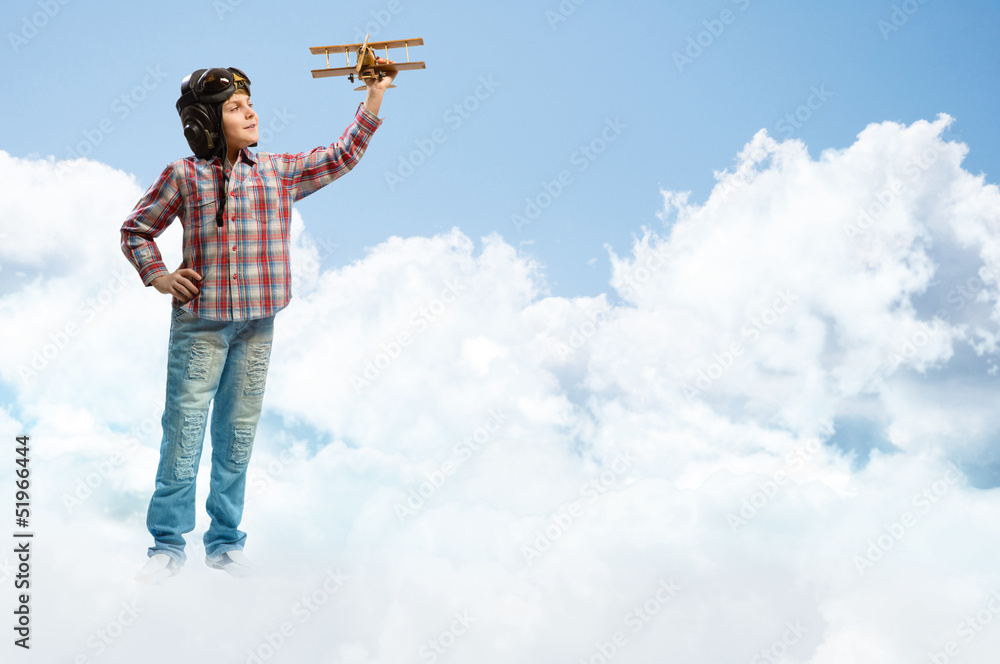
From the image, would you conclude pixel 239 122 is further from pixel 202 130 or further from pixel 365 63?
pixel 365 63

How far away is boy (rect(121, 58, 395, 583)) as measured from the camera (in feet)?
11.3

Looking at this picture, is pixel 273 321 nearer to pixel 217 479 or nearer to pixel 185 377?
pixel 185 377

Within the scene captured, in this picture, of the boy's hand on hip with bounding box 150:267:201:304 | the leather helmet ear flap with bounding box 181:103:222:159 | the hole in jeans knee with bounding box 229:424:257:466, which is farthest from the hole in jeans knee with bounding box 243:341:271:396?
the leather helmet ear flap with bounding box 181:103:222:159

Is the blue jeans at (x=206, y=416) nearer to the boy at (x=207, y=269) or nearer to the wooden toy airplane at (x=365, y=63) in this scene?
the boy at (x=207, y=269)

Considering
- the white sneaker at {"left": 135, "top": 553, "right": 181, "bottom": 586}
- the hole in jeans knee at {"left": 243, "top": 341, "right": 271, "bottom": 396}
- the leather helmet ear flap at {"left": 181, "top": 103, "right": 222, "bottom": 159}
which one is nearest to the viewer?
the white sneaker at {"left": 135, "top": 553, "right": 181, "bottom": 586}

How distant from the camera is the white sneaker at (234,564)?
3.61 metres

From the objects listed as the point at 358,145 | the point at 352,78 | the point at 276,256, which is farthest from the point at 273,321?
the point at 352,78

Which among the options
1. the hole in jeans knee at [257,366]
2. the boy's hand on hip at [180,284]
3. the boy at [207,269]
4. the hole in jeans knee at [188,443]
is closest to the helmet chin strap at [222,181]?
the boy at [207,269]

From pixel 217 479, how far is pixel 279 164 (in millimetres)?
1341

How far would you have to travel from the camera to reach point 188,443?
349 cm

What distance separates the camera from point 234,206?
11.4 ft

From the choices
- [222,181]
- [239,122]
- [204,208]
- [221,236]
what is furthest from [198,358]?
[239,122]

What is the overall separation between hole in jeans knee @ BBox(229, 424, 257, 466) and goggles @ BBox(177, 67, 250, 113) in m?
1.33

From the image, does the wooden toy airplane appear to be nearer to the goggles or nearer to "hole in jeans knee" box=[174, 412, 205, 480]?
the goggles
